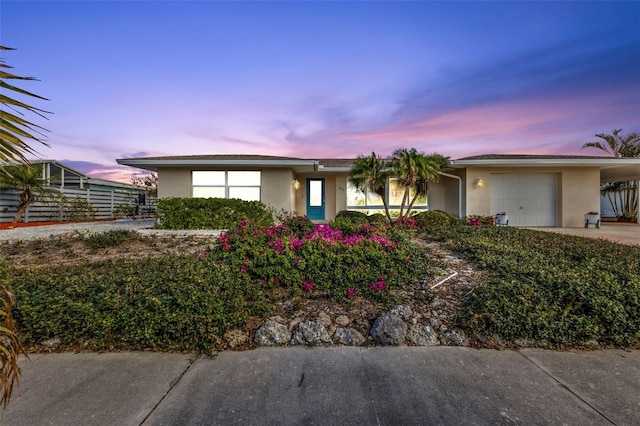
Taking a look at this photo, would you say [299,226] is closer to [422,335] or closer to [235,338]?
[235,338]

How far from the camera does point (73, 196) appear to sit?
556 inches

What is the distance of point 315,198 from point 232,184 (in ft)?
14.1

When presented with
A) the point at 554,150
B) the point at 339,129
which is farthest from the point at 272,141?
the point at 554,150

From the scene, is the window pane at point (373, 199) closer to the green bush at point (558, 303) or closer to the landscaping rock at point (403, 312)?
the green bush at point (558, 303)

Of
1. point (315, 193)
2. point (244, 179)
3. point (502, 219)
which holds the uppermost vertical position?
point (244, 179)

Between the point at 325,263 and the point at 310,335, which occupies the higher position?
the point at 325,263

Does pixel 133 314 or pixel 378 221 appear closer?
pixel 133 314

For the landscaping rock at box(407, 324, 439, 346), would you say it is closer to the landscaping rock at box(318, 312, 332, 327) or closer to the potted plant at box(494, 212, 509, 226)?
the landscaping rock at box(318, 312, 332, 327)

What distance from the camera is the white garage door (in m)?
12.8

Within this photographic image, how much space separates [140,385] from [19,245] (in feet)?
19.4

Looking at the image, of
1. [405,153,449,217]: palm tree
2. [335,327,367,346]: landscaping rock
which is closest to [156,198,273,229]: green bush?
[405,153,449,217]: palm tree

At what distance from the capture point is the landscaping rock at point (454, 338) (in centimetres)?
268

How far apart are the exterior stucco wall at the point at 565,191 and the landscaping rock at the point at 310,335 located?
11756mm

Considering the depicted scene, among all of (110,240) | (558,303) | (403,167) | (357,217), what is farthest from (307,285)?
(403,167)
